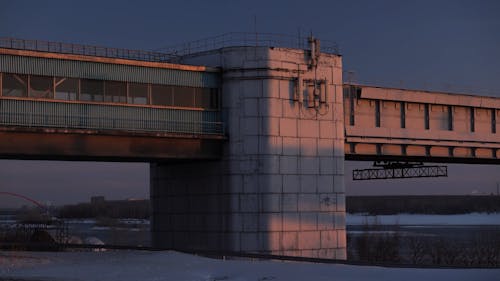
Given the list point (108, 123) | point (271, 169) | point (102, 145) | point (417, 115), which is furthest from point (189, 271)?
point (417, 115)

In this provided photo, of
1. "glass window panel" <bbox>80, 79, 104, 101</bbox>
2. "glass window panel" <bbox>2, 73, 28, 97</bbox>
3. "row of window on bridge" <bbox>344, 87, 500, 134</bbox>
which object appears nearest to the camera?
"glass window panel" <bbox>2, 73, 28, 97</bbox>

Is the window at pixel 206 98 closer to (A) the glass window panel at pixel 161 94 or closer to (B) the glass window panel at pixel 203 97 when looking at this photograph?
(B) the glass window panel at pixel 203 97

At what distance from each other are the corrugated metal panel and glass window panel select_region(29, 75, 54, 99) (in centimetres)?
24

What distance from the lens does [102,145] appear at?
35.2 m

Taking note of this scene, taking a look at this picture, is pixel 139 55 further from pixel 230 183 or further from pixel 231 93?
pixel 230 183

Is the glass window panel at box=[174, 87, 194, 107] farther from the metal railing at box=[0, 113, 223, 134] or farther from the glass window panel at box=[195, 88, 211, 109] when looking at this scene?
the metal railing at box=[0, 113, 223, 134]

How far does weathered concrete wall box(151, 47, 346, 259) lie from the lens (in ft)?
124

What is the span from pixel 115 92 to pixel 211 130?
17.4 ft

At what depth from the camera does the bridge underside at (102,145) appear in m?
33.0

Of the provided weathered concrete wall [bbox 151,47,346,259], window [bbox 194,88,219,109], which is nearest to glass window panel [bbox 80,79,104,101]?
window [bbox 194,88,219,109]

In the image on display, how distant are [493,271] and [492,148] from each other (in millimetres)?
26579

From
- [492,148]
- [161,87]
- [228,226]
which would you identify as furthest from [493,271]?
[492,148]

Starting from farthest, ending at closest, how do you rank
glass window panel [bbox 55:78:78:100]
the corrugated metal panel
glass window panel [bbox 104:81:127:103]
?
glass window panel [bbox 104:81:127:103] → glass window panel [bbox 55:78:78:100] → the corrugated metal panel

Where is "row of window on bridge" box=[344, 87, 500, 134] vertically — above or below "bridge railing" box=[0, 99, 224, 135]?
above
